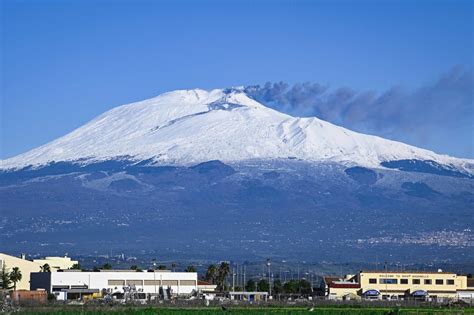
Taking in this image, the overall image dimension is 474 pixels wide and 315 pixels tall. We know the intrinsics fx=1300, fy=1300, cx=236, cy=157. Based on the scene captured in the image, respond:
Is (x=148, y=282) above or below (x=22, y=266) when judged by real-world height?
below

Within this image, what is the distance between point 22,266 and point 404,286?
29.5 m

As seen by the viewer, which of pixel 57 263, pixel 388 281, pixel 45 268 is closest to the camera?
pixel 388 281

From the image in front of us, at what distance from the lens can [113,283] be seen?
96750 mm

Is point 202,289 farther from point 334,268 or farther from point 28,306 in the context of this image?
point 334,268

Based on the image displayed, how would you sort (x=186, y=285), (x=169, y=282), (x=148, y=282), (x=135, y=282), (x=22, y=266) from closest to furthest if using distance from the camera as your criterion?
1. (x=135, y=282)
2. (x=169, y=282)
3. (x=148, y=282)
4. (x=186, y=285)
5. (x=22, y=266)

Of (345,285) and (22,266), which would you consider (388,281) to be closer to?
(345,285)

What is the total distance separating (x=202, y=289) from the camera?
3962 inches

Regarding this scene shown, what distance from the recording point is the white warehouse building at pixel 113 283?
9300 cm

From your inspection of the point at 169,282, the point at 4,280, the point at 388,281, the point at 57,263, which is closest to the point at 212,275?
the point at 57,263

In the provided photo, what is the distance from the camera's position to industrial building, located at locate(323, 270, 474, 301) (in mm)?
96562

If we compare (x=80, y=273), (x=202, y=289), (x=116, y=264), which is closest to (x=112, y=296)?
(x=80, y=273)

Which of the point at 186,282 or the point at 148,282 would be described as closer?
the point at 148,282

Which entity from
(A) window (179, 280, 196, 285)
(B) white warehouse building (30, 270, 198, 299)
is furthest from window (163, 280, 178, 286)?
(A) window (179, 280, 196, 285)

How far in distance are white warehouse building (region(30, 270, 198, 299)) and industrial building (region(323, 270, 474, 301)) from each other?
37.1ft
